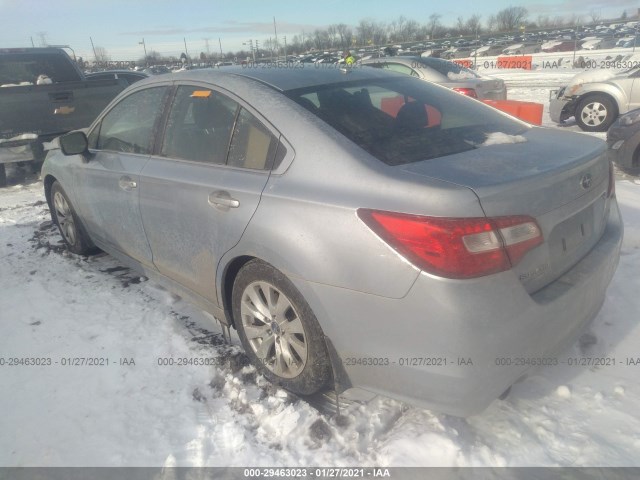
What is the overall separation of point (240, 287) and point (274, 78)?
1.21 metres

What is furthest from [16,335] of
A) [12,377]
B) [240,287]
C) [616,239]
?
[616,239]

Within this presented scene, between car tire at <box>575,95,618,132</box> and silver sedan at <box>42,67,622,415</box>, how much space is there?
25.2ft

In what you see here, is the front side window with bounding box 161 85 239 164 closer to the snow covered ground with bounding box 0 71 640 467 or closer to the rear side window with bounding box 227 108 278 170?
the rear side window with bounding box 227 108 278 170

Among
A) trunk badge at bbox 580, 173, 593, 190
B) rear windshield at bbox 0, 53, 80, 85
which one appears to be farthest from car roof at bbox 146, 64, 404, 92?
rear windshield at bbox 0, 53, 80, 85

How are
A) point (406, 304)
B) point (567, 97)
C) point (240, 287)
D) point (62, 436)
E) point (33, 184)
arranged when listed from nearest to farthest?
1. point (406, 304)
2. point (62, 436)
3. point (240, 287)
4. point (33, 184)
5. point (567, 97)

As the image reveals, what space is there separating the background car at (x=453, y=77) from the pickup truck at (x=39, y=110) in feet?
16.6

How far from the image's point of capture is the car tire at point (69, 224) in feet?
14.8

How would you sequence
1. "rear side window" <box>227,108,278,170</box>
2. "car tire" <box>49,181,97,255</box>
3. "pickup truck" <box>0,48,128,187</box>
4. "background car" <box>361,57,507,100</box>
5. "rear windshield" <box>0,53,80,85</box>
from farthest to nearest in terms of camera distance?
"background car" <box>361,57,507,100</box> < "rear windshield" <box>0,53,80,85</box> < "pickup truck" <box>0,48,128,187</box> < "car tire" <box>49,181,97,255</box> < "rear side window" <box>227,108,278,170</box>

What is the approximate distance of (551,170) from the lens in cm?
213

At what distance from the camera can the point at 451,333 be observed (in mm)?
1931

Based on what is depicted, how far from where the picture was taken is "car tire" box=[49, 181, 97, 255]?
451 cm

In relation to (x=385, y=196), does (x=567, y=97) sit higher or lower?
lower

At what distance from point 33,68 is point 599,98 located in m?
10.3

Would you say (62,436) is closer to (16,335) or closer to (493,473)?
(16,335)
